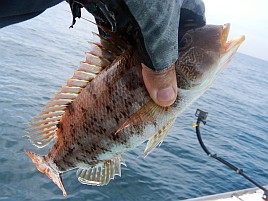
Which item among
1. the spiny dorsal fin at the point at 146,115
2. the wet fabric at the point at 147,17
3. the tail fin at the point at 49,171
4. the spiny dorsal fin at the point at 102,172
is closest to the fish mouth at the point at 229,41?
the wet fabric at the point at 147,17

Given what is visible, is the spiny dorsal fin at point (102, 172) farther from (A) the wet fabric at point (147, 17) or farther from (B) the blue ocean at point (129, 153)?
(B) the blue ocean at point (129, 153)

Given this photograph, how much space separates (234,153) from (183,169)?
187 inches

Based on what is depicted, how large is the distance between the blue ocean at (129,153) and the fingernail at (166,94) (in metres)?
1.85

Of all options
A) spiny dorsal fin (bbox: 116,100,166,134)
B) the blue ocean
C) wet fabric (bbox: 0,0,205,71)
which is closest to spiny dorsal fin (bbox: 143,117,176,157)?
spiny dorsal fin (bbox: 116,100,166,134)

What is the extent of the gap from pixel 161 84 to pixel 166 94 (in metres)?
0.11

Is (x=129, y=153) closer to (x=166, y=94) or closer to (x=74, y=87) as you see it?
(x=74, y=87)

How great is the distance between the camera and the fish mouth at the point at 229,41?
2.04 meters

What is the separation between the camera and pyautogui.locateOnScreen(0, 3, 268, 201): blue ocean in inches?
309

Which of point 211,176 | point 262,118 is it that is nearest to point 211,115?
point 262,118

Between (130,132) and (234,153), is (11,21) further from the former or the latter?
(234,153)

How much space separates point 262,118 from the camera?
2570 centimetres

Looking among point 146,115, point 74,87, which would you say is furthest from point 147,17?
point 74,87

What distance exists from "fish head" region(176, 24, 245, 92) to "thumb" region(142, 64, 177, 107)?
0.23 metres

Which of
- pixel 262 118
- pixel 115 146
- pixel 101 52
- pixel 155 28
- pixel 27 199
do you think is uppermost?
pixel 155 28
